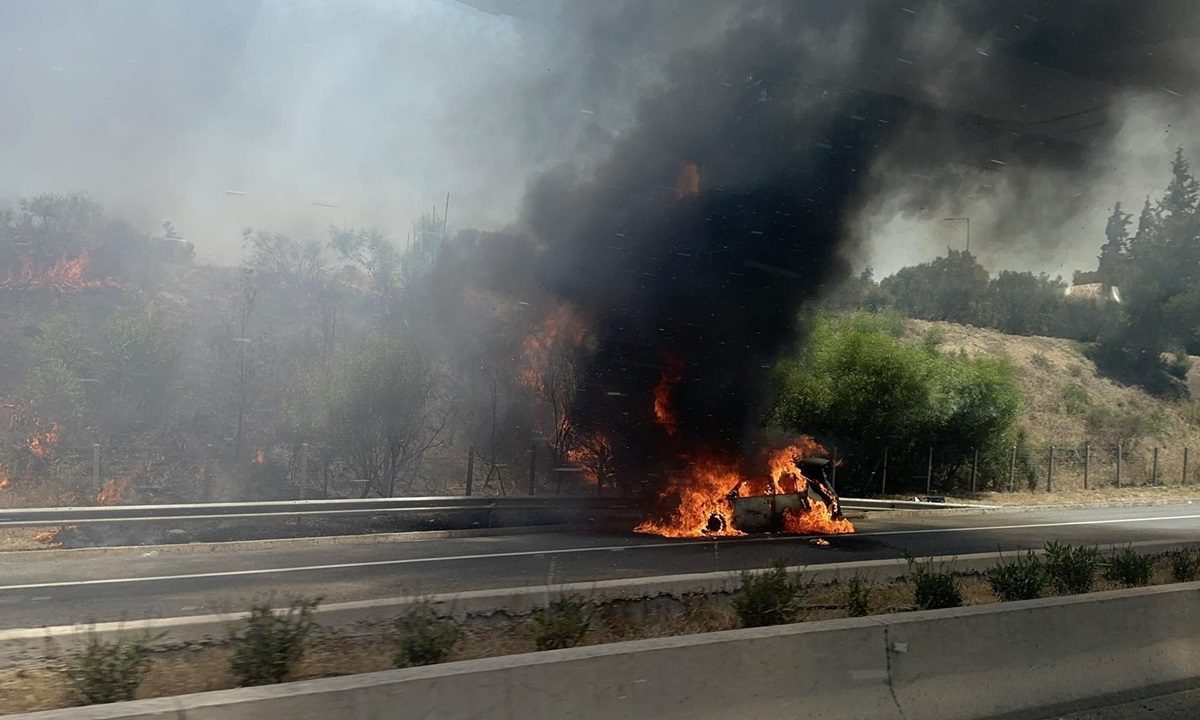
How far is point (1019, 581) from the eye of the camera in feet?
22.6

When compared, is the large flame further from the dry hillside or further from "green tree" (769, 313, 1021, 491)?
the dry hillside

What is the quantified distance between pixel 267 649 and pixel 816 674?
2.54 m

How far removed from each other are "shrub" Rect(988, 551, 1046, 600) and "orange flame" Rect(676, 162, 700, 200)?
988cm

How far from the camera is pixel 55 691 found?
4258 millimetres

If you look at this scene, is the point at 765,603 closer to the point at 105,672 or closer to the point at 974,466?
the point at 105,672

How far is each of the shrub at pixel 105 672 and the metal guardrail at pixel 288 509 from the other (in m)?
9.12

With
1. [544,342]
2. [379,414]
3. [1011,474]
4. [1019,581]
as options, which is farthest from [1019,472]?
[1019,581]

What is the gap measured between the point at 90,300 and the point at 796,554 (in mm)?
23404

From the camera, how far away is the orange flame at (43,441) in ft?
68.0

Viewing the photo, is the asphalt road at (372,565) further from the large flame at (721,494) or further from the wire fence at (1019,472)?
the wire fence at (1019,472)

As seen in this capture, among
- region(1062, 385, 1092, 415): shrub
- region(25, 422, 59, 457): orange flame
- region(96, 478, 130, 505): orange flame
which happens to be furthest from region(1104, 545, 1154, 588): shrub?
region(1062, 385, 1092, 415): shrub

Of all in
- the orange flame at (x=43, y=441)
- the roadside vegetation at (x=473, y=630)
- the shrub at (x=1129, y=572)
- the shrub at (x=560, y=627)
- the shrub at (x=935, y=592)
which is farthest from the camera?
the orange flame at (x=43, y=441)

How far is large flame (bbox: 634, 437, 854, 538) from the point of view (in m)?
15.0

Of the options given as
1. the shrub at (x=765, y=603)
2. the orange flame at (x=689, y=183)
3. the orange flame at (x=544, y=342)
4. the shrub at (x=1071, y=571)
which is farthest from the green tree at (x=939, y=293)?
the shrub at (x=765, y=603)
